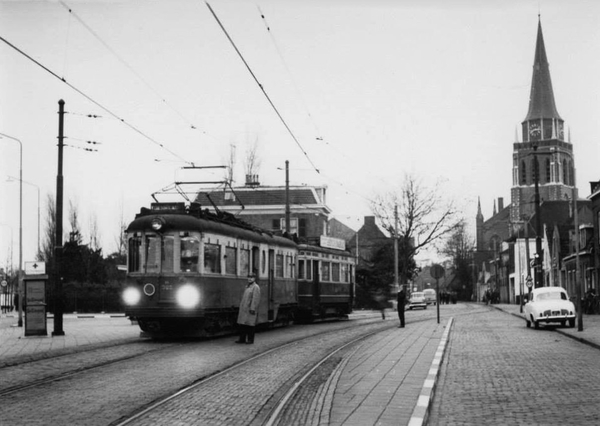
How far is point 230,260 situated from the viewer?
2347cm

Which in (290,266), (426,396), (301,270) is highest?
(290,266)

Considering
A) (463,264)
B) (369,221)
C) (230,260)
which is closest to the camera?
(230,260)

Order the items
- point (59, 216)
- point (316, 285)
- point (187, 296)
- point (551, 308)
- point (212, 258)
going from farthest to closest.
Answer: point (316, 285), point (551, 308), point (59, 216), point (212, 258), point (187, 296)

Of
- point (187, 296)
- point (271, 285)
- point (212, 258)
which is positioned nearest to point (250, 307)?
point (187, 296)

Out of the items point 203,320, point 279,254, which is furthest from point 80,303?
point 203,320

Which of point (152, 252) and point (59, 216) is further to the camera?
point (59, 216)

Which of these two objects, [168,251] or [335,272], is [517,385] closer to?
[168,251]

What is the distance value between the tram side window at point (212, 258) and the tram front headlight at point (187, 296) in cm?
84

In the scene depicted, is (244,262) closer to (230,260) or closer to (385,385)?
(230,260)

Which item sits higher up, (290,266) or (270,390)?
(290,266)

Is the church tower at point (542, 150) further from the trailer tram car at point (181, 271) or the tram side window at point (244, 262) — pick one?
the trailer tram car at point (181, 271)

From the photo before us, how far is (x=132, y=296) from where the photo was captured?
69.8ft

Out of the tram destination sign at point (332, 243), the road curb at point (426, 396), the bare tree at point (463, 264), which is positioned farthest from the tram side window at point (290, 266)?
the bare tree at point (463, 264)

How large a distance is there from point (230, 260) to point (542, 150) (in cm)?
11506
